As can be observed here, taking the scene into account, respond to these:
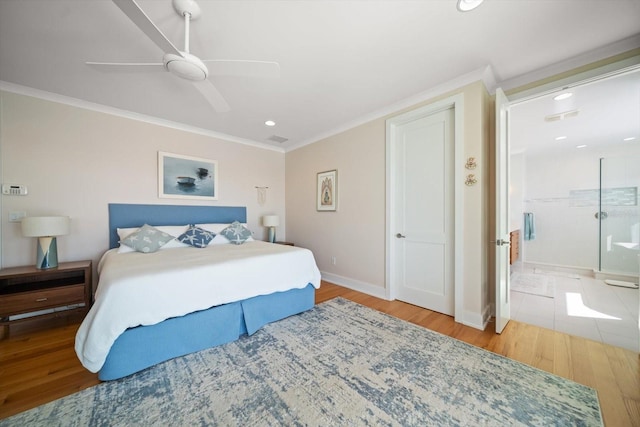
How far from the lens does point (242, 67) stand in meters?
1.65

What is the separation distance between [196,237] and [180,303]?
1.64 m

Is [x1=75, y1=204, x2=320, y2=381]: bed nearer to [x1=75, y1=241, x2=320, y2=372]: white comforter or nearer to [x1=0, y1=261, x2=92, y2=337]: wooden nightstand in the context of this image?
[x1=75, y1=241, x2=320, y2=372]: white comforter

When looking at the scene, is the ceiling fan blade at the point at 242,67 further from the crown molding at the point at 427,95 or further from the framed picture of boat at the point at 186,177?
the framed picture of boat at the point at 186,177

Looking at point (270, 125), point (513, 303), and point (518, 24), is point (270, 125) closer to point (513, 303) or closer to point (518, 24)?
point (518, 24)

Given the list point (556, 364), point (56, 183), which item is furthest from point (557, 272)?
point (56, 183)

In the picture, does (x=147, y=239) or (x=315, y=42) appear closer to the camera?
(x=315, y=42)

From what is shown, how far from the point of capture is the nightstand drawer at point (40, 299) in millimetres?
2117

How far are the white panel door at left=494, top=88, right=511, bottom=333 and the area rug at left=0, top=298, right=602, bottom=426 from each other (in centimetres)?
60

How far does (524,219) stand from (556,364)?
14.6 feet

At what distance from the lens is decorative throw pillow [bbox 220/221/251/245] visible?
357 centimetres

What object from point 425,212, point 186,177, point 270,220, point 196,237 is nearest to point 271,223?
point 270,220

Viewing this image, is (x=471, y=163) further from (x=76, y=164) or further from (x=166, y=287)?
(x=76, y=164)

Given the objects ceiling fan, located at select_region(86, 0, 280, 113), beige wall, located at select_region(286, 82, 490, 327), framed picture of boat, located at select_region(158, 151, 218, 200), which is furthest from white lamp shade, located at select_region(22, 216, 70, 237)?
beige wall, located at select_region(286, 82, 490, 327)

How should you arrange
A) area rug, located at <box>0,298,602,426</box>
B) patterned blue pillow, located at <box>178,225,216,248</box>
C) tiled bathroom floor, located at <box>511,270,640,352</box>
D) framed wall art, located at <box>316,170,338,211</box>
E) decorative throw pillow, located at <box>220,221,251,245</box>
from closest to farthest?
1. area rug, located at <box>0,298,602,426</box>
2. tiled bathroom floor, located at <box>511,270,640,352</box>
3. patterned blue pillow, located at <box>178,225,216,248</box>
4. decorative throw pillow, located at <box>220,221,251,245</box>
5. framed wall art, located at <box>316,170,338,211</box>
